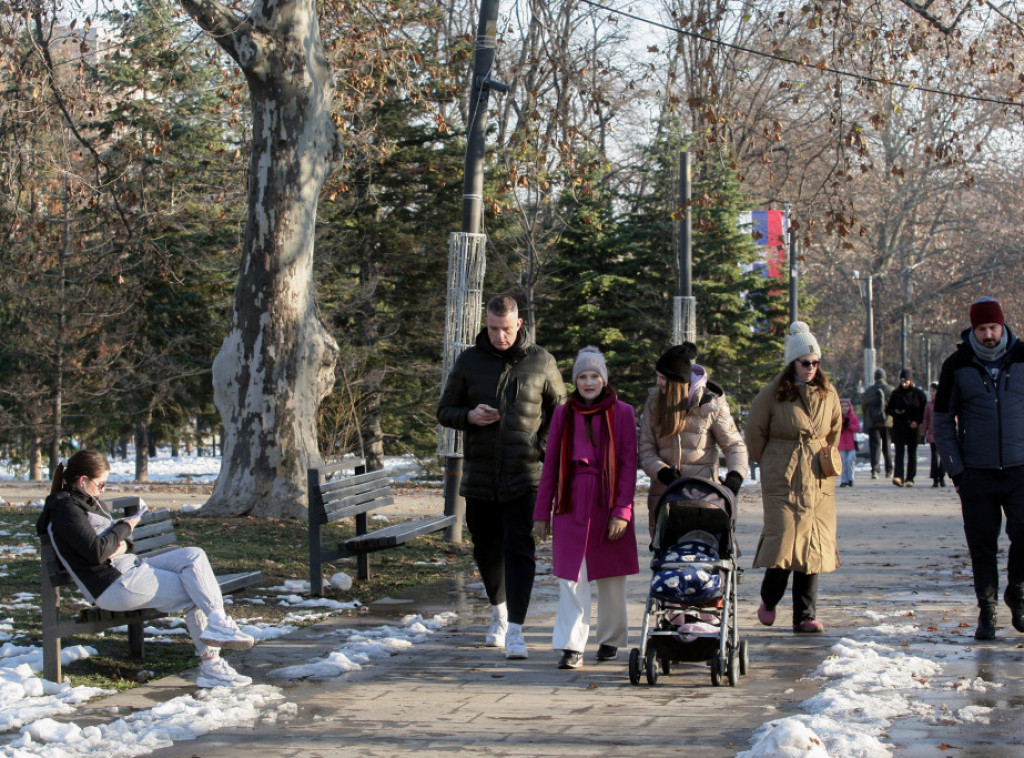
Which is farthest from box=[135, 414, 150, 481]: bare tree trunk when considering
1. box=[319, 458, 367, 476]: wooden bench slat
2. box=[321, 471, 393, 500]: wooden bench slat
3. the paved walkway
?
the paved walkway

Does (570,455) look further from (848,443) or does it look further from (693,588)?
(848,443)

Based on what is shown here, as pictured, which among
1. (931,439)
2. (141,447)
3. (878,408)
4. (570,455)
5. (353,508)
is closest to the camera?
(570,455)

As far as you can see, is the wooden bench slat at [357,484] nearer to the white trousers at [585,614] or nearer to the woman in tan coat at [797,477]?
the white trousers at [585,614]

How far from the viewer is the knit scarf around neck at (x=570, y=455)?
711 cm

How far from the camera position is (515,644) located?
23.7 ft

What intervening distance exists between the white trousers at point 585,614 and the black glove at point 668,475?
651mm

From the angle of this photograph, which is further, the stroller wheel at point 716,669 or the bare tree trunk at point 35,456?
the bare tree trunk at point 35,456

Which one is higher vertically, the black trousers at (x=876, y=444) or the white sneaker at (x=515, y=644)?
the black trousers at (x=876, y=444)

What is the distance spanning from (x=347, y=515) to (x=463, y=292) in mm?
3638

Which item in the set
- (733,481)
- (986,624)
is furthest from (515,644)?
(986,624)

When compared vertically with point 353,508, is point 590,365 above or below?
above

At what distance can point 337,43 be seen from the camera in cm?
1953

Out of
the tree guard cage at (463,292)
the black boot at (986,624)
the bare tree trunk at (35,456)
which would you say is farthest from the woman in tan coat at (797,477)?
the bare tree trunk at (35,456)

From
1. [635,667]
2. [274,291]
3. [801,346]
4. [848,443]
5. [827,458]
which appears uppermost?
[274,291]
